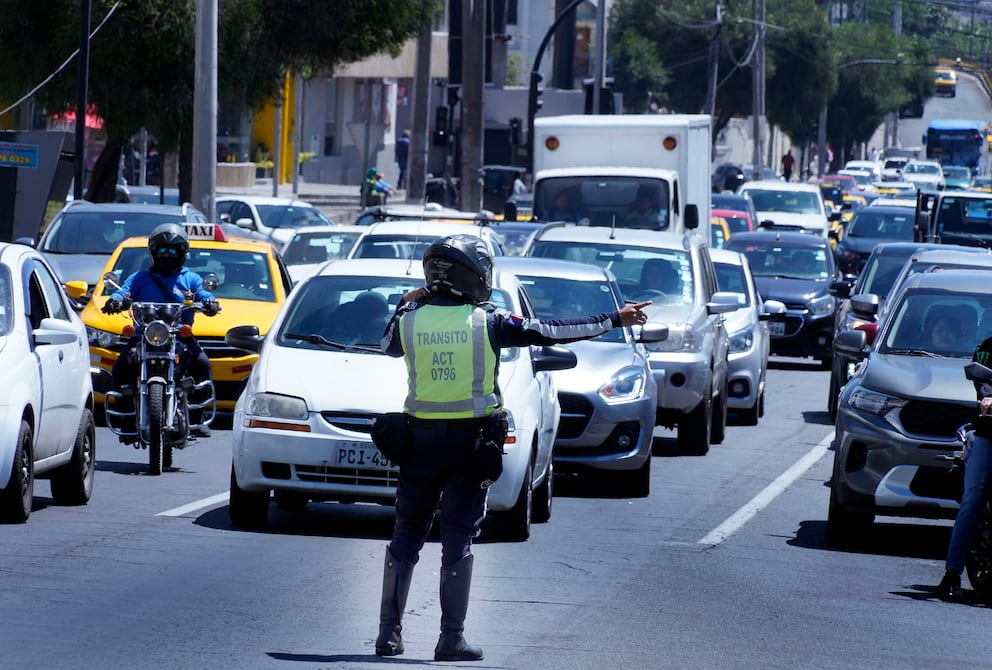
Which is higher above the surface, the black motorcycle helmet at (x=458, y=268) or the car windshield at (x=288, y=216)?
the black motorcycle helmet at (x=458, y=268)

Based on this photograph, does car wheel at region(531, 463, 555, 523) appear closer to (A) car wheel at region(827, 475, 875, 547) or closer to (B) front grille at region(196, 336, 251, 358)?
(A) car wheel at region(827, 475, 875, 547)

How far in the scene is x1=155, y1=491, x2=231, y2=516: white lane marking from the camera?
1201 centimetres

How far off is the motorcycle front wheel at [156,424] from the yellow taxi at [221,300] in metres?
2.37

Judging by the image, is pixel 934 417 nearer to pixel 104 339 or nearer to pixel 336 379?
pixel 336 379

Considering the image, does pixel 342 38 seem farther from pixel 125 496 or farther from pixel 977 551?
pixel 977 551

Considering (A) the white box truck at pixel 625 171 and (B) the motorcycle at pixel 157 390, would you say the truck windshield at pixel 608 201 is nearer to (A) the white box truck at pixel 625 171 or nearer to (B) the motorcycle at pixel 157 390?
(A) the white box truck at pixel 625 171

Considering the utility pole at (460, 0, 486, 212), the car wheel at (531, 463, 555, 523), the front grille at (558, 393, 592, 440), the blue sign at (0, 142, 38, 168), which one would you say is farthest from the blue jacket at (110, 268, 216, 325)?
the utility pole at (460, 0, 486, 212)

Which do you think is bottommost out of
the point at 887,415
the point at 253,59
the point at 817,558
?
the point at 817,558

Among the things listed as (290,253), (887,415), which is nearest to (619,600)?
(887,415)

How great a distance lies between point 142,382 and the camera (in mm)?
13961

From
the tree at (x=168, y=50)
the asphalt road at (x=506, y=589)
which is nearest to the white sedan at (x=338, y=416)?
the asphalt road at (x=506, y=589)

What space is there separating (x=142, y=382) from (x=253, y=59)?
2178cm

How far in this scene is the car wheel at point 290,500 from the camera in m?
11.2

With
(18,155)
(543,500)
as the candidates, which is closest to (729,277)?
(18,155)
